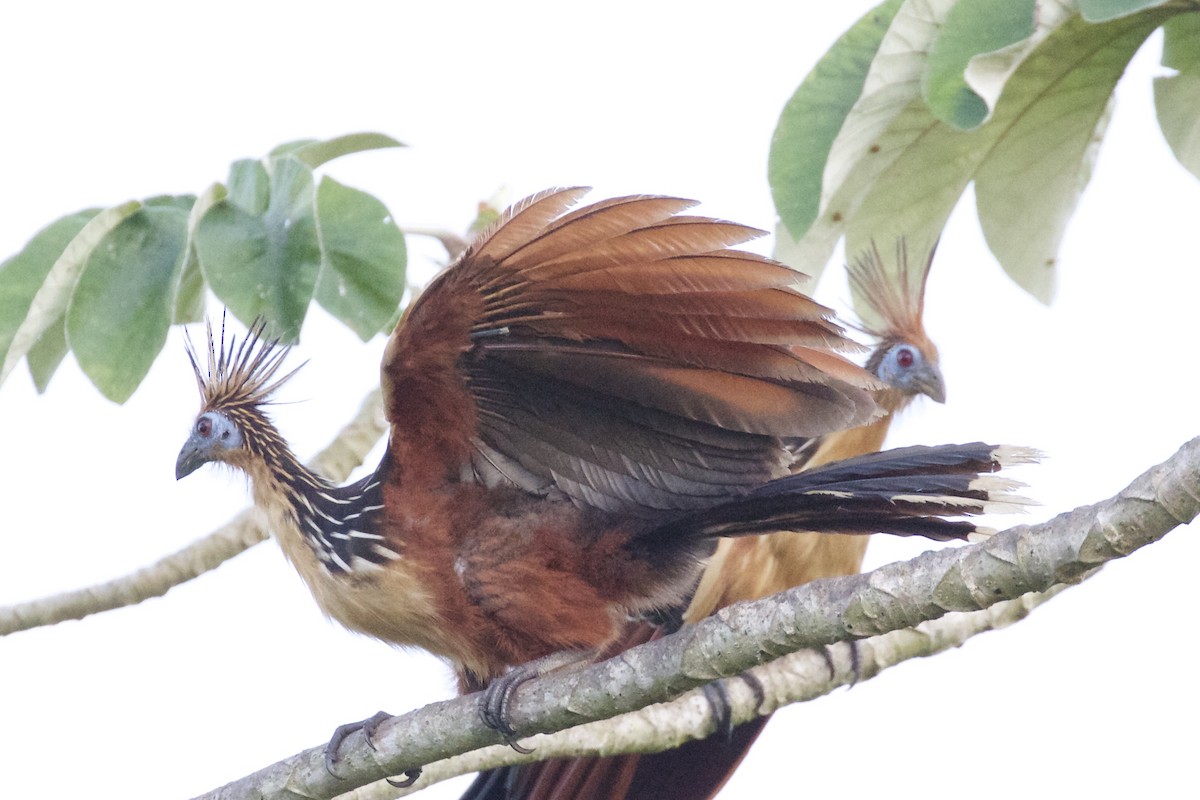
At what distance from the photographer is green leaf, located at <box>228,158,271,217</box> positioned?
9.59 feet

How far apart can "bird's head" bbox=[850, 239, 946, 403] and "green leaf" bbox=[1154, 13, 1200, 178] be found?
1.41 metres

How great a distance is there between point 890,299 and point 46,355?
2743 millimetres

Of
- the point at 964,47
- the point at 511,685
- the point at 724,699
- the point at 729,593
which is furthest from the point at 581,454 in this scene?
the point at 729,593

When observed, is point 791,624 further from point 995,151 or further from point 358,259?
point 995,151

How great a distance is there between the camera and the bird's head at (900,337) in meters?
4.64

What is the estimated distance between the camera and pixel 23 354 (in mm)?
2943

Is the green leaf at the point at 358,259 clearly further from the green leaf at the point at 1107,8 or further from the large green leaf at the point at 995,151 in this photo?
the green leaf at the point at 1107,8

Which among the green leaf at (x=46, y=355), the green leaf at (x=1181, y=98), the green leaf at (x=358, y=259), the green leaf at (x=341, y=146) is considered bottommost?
the green leaf at (x=1181, y=98)

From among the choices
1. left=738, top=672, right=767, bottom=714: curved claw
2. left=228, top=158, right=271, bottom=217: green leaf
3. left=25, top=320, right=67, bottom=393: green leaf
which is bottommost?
left=738, top=672, right=767, bottom=714: curved claw

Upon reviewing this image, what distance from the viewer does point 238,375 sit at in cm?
365

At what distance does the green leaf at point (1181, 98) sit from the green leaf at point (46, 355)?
8.45 ft

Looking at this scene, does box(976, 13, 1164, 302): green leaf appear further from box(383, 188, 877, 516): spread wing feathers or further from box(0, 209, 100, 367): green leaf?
box(0, 209, 100, 367): green leaf

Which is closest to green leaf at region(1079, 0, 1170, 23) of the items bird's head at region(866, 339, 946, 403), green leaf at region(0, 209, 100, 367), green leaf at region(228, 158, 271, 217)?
green leaf at region(228, 158, 271, 217)

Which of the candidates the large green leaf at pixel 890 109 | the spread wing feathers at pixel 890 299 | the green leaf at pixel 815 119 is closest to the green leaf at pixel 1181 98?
the large green leaf at pixel 890 109
